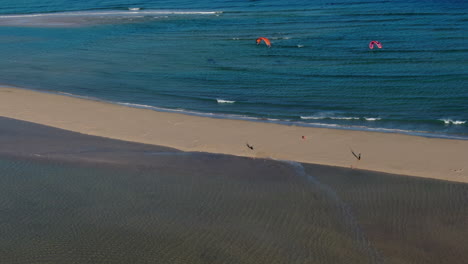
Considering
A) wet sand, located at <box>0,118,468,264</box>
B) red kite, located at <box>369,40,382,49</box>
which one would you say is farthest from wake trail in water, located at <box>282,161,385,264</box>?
red kite, located at <box>369,40,382,49</box>

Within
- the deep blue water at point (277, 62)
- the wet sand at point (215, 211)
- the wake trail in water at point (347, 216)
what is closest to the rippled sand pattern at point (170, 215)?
the wet sand at point (215, 211)

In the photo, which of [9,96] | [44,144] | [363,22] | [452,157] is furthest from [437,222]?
[363,22]

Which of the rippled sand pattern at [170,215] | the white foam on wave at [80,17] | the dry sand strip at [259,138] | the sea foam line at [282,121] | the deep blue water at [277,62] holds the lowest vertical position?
the rippled sand pattern at [170,215]

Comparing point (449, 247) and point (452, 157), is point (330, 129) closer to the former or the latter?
point (452, 157)

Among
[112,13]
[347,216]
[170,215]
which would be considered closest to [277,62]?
[347,216]

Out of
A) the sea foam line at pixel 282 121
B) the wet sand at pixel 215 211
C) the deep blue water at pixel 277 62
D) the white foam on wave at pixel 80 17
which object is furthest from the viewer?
the white foam on wave at pixel 80 17

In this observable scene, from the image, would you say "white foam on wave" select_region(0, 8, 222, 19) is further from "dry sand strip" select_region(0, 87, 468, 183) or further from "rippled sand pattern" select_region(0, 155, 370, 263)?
"rippled sand pattern" select_region(0, 155, 370, 263)

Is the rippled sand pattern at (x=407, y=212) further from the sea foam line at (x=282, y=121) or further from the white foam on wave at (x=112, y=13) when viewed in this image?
the white foam on wave at (x=112, y=13)
